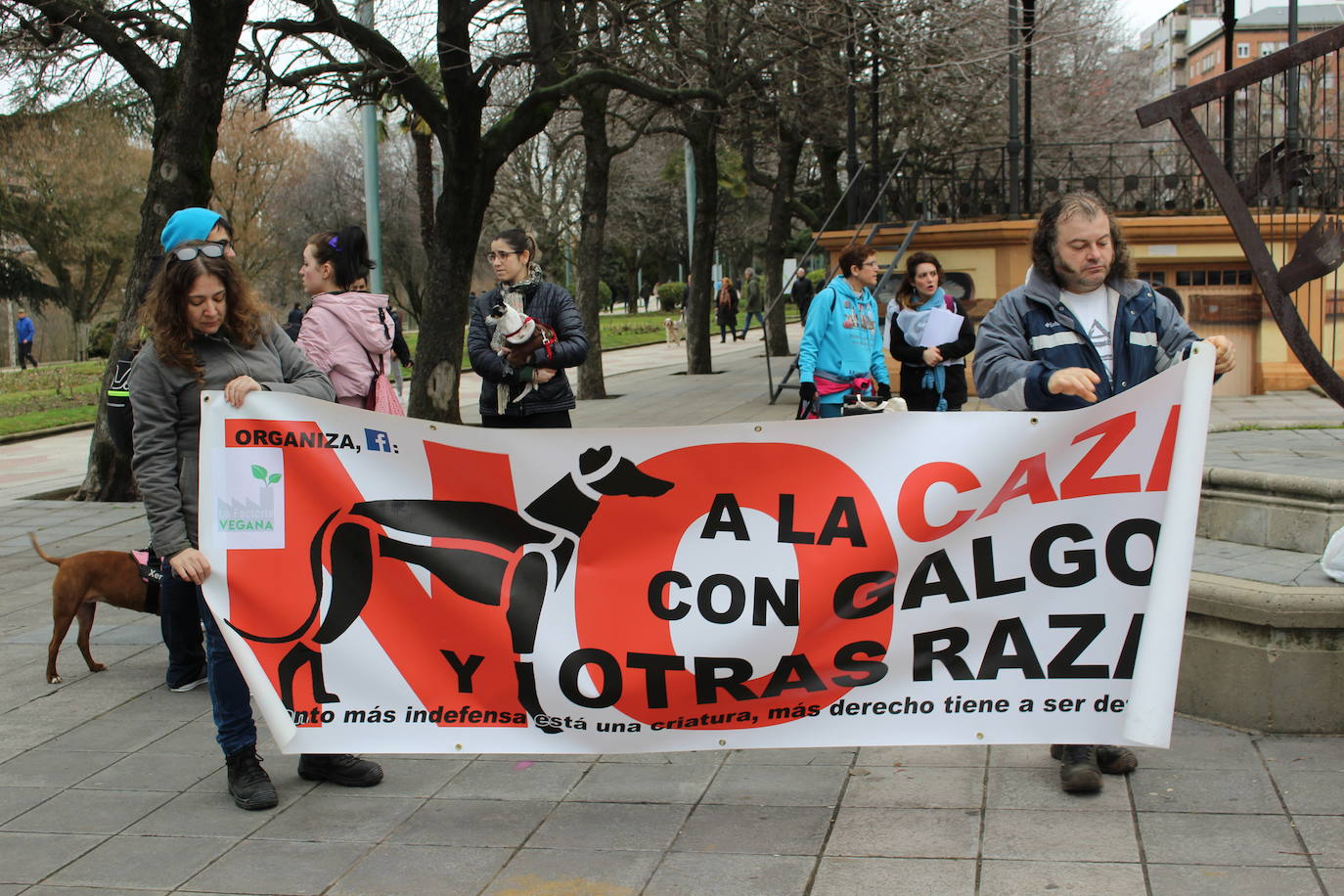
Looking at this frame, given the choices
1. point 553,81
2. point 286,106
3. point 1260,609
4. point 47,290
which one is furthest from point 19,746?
point 47,290

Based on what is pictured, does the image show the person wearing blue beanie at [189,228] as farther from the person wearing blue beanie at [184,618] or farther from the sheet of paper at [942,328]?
the sheet of paper at [942,328]

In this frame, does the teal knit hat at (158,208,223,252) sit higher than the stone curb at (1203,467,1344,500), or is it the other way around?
the teal knit hat at (158,208,223,252)

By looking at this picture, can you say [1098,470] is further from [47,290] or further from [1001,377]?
[47,290]

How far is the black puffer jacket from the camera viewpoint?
6320mm

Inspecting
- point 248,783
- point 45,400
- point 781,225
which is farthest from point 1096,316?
point 45,400

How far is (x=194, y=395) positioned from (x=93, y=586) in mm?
1985

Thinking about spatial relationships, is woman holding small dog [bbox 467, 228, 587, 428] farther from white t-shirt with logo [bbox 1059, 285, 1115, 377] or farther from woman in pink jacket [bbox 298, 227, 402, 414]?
white t-shirt with logo [bbox 1059, 285, 1115, 377]

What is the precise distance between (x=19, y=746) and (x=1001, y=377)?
3.92 metres

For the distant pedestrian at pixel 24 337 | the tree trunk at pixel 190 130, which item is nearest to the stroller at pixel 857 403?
the tree trunk at pixel 190 130

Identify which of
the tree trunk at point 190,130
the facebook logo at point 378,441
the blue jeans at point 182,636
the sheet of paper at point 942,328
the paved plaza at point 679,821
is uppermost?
the tree trunk at point 190,130

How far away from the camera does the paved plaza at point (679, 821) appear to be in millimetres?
3703

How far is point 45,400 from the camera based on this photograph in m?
23.1

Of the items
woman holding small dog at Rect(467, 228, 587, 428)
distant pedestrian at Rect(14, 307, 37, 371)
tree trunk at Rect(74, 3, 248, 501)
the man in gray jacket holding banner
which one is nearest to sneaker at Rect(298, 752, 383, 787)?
woman holding small dog at Rect(467, 228, 587, 428)

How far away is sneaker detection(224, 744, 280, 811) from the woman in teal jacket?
5107mm
